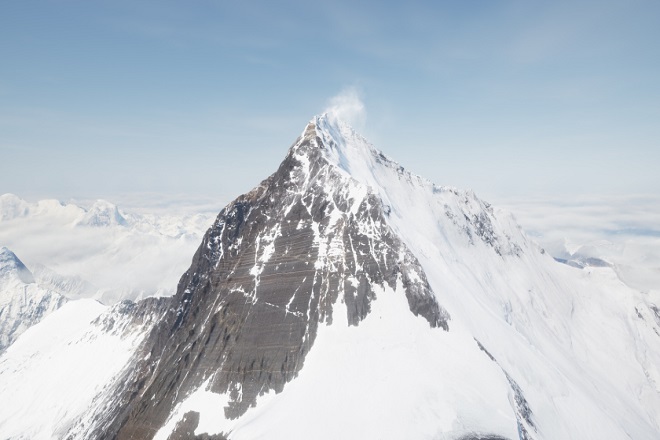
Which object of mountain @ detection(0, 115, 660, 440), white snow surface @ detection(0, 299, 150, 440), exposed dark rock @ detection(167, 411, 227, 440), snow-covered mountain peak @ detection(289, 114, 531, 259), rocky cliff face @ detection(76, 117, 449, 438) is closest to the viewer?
mountain @ detection(0, 115, 660, 440)

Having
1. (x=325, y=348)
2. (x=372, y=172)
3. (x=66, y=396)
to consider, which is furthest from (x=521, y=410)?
(x=66, y=396)

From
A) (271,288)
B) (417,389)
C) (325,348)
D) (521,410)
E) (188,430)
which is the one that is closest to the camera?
(417,389)

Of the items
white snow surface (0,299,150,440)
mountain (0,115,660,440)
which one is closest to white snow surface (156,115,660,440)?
mountain (0,115,660,440)

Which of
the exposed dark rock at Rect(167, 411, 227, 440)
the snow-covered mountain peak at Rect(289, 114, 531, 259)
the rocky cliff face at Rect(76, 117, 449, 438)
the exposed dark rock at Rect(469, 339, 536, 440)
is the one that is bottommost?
the exposed dark rock at Rect(167, 411, 227, 440)

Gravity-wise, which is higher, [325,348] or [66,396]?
[325,348]

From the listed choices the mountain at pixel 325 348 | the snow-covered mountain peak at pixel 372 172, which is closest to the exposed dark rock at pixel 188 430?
the mountain at pixel 325 348

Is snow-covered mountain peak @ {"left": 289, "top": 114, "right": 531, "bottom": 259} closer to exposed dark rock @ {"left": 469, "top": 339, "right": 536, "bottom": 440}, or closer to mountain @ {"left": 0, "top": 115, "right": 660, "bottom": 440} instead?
mountain @ {"left": 0, "top": 115, "right": 660, "bottom": 440}

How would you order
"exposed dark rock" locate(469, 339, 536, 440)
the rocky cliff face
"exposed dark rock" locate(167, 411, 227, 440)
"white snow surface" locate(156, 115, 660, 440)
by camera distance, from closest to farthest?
"white snow surface" locate(156, 115, 660, 440)
"exposed dark rock" locate(469, 339, 536, 440)
"exposed dark rock" locate(167, 411, 227, 440)
the rocky cliff face

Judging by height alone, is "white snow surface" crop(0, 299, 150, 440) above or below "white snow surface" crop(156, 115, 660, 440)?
below

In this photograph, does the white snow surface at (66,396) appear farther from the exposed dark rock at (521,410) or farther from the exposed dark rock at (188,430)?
the exposed dark rock at (521,410)

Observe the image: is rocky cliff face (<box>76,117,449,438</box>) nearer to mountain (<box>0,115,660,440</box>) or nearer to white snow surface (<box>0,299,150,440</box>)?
mountain (<box>0,115,660,440</box>)

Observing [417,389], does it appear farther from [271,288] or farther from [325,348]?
[271,288]

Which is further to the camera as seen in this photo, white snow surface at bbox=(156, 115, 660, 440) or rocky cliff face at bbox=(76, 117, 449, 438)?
rocky cliff face at bbox=(76, 117, 449, 438)
